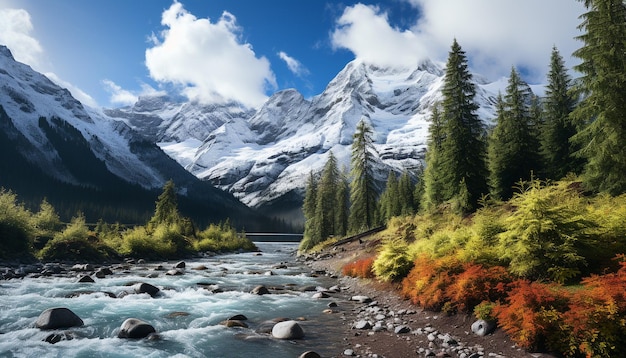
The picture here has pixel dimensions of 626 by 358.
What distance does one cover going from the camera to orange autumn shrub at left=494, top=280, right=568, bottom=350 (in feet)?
29.8

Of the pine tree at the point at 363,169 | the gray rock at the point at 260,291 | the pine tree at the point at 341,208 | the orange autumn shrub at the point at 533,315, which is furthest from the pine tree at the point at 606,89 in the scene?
the pine tree at the point at 341,208

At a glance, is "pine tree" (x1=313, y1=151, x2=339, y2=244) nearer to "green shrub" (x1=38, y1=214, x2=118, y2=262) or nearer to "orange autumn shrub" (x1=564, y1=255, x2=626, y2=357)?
"green shrub" (x1=38, y1=214, x2=118, y2=262)

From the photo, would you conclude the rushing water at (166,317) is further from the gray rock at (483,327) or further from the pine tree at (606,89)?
the pine tree at (606,89)

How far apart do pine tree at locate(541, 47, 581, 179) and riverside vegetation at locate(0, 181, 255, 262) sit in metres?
48.9

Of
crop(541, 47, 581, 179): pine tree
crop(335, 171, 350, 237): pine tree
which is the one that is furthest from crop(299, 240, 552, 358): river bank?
crop(335, 171, 350, 237): pine tree

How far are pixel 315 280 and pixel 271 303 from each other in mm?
9811

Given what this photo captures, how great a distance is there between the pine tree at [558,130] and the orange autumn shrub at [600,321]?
3401 cm

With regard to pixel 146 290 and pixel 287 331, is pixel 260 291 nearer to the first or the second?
pixel 146 290

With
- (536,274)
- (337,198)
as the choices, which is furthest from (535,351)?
(337,198)

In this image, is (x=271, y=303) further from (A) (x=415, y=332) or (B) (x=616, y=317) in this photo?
(B) (x=616, y=317)

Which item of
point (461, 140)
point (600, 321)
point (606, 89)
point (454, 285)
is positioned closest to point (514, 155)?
point (461, 140)

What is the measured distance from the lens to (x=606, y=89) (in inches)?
807

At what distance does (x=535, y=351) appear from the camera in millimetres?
9172

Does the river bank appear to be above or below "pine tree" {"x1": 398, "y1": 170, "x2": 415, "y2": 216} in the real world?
below
